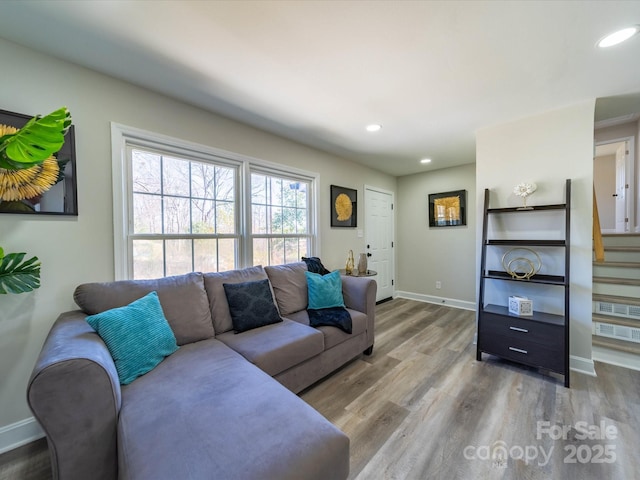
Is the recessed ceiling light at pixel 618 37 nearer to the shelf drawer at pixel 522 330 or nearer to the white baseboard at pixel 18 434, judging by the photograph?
the shelf drawer at pixel 522 330

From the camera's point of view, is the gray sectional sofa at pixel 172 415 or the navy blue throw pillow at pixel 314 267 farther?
the navy blue throw pillow at pixel 314 267

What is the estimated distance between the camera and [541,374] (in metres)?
2.23

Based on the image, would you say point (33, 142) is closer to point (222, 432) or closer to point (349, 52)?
point (222, 432)

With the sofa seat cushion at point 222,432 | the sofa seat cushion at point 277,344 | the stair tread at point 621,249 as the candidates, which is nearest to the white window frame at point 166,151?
the sofa seat cushion at point 277,344

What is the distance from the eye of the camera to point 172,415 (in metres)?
1.04

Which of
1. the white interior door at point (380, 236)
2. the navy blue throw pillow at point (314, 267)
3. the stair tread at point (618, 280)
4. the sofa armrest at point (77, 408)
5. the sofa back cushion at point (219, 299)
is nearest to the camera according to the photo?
the sofa armrest at point (77, 408)

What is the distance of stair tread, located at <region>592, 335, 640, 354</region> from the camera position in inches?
90.6

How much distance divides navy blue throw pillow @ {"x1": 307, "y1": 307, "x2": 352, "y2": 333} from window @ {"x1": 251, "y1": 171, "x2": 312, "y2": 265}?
3.07ft

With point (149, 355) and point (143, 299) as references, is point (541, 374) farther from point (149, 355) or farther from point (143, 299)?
point (143, 299)

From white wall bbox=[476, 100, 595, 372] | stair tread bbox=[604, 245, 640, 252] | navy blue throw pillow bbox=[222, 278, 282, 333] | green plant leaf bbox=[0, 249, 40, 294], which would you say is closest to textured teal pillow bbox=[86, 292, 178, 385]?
green plant leaf bbox=[0, 249, 40, 294]

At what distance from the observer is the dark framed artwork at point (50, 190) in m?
1.48

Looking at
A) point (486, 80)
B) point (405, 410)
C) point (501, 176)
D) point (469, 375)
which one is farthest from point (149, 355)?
point (501, 176)

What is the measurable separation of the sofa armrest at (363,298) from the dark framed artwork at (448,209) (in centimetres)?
251

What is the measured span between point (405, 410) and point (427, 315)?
230 cm
